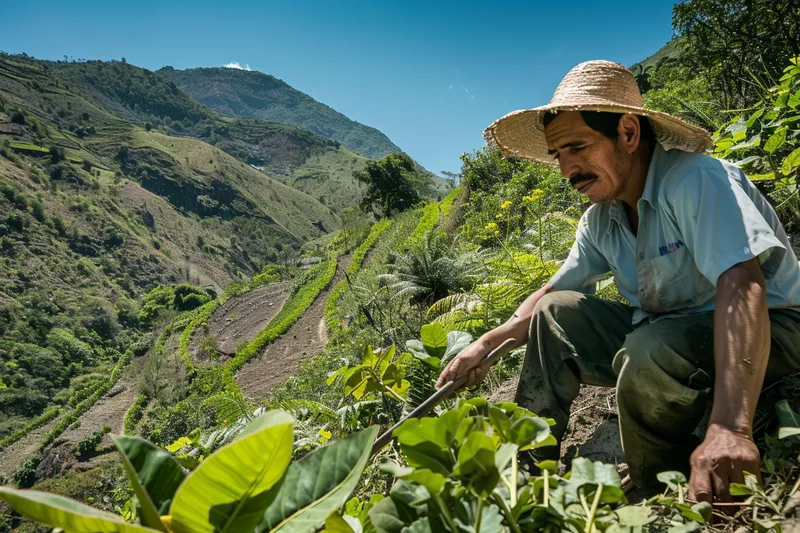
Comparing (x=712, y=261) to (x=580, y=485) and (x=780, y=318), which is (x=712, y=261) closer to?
(x=780, y=318)

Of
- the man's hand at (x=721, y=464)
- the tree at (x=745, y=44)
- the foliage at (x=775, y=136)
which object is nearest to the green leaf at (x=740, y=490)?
the man's hand at (x=721, y=464)

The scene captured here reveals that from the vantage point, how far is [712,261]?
1.14 metres

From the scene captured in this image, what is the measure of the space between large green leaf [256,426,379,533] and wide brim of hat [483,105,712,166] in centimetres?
127

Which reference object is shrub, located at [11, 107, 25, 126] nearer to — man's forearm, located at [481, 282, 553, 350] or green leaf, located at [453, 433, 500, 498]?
man's forearm, located at [481, 282, 553, 350]

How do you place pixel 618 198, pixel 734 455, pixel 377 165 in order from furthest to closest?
pixel 377 165 → pixel 618 198 → pixel 734 455

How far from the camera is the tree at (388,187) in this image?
2617 centimetres

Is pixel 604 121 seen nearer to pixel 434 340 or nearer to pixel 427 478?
pixel 434 340

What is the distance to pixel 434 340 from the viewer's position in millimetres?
1101

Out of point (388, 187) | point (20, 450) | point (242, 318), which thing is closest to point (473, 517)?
point (242, 318)

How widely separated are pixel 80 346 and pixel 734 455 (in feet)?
182

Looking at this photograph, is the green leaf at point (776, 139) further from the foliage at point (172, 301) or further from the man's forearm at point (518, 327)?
the foliage at point (172, 301)

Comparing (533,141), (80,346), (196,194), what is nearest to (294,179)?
(196,194)


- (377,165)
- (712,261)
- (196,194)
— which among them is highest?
(196,194)

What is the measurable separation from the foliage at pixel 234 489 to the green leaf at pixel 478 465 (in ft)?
0.28
